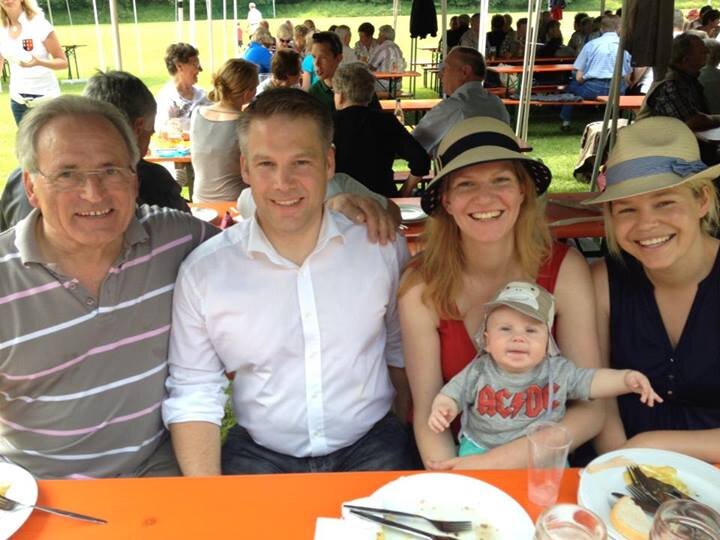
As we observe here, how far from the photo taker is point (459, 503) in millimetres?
1451

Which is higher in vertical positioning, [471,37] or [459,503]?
[471,37]

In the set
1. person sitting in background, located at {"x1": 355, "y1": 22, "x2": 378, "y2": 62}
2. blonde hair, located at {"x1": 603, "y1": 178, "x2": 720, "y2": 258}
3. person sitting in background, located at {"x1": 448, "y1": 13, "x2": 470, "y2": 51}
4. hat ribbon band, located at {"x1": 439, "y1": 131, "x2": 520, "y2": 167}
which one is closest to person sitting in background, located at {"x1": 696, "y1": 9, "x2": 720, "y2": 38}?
person sitting in background, located at {"x1": 448, "y1": 13, "x2": 470, "y2": 51}

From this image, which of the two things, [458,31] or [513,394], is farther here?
[458,31]

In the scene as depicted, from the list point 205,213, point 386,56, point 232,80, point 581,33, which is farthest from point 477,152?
point 581,33

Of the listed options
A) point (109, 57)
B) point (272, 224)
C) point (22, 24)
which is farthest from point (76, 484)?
point (109, 57)

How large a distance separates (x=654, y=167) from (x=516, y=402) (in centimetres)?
91

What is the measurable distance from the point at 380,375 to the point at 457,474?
798 millimetres

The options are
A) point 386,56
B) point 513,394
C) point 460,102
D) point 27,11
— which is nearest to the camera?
point 513,394

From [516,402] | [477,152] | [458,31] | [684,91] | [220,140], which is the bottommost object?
[516,402]

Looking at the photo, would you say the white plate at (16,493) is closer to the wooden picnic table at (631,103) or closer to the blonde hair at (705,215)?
the blonde hair at (705,215)

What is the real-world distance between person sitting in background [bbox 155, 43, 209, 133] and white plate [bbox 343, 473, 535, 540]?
5755 millimetres

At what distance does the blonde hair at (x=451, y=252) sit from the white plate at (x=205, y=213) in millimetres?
2077

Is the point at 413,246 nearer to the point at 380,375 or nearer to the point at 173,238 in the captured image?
the point at 380,375

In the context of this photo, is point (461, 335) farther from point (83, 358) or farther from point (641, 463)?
point (83, 358)
